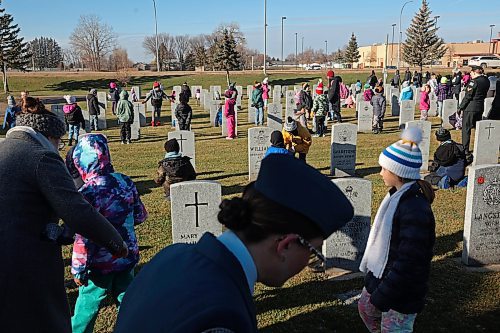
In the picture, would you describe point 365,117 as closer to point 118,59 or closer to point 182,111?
point 182,111

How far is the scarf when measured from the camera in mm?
3539

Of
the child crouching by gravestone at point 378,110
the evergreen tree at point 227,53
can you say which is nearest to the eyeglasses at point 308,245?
the child crouching by gravestone at point 378,110

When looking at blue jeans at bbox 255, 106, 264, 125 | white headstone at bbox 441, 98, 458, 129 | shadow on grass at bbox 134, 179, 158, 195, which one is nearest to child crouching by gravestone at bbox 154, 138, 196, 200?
shadow on grass at bbox 134, 179, 158, 195

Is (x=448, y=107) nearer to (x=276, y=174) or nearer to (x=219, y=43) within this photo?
(x=276, y=174)

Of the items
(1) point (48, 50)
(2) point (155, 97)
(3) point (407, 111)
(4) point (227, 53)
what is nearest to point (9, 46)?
(4) point (227, 53)

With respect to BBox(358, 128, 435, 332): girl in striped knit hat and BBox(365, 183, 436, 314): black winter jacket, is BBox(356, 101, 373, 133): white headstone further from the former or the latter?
BBox(365, 183, 436, 314): black winter jacket

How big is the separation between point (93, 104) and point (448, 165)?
14.5 m

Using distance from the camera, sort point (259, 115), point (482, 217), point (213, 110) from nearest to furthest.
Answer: point (482, 217), point (213, 110), point (259, 115)

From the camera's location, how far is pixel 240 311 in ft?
4.64

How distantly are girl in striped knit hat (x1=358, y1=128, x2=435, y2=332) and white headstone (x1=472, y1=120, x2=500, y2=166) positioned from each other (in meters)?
8.65

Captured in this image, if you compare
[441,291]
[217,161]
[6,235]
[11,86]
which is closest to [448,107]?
[217,161]

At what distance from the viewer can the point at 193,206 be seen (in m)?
5.85

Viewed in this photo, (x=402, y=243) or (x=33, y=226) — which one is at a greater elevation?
(x=33, y=226)

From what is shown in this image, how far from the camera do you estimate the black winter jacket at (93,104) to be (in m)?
19.1
